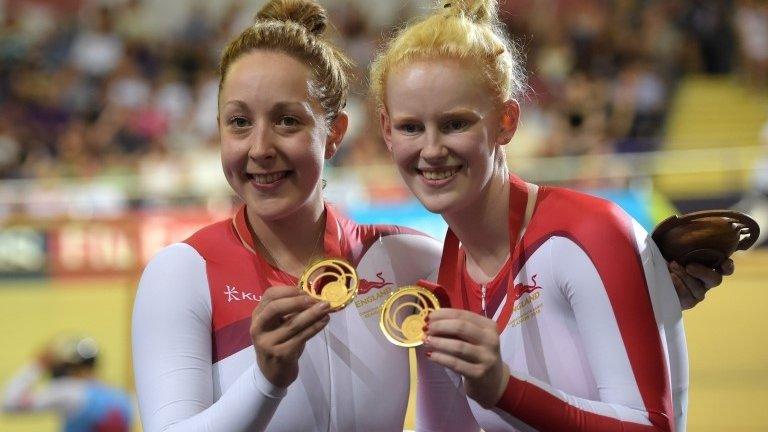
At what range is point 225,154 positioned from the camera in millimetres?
1977

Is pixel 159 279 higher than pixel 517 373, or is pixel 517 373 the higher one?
pixel 159 279

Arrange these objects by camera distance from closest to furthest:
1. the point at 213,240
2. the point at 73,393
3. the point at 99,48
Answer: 1. the point at 213,240
2. the point at 73,393
3. the point at 99,48

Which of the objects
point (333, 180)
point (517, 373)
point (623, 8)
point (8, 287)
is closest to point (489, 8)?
point (517, 373)

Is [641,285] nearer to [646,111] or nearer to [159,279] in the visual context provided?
[159,279]

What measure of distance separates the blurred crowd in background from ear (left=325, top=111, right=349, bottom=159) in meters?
5.21

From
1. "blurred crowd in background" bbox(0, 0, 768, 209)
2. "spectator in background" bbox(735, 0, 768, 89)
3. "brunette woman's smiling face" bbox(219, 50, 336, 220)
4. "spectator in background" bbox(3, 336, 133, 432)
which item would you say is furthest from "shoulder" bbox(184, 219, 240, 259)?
"spectator in background" bbox(735, 0, 768, 89)

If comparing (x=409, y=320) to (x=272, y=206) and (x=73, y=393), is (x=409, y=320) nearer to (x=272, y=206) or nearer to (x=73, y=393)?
(x=272, y=206)

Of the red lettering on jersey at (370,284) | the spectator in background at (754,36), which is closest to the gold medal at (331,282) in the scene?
the red lettering on jersey at (370,284)

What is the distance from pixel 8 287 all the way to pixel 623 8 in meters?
5.69

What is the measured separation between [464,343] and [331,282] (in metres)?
0.28

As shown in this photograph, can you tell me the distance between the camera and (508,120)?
6.59 ft

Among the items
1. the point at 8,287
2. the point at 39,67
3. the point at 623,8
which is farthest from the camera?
the point at 39,67

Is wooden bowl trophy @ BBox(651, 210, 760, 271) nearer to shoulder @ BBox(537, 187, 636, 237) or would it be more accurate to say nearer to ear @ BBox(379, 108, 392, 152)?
shoulder @ BBox(537, 187, 636, 237)

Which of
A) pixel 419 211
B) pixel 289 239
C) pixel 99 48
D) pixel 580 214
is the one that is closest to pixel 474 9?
pixel 580 214
